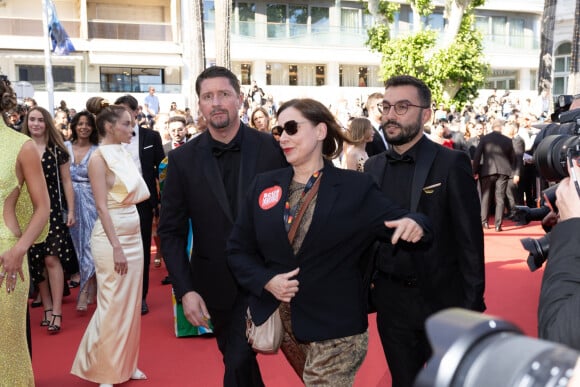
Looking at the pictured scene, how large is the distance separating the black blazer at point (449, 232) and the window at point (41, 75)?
28240 millimetres

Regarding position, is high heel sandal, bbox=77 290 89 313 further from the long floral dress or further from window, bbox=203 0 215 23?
window, bbox=203 0 215 23

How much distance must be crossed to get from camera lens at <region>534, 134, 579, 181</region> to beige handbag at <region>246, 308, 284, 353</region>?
1.26 m

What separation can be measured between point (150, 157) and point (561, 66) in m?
35.7

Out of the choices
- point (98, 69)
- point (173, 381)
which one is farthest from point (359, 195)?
point (98, 69)

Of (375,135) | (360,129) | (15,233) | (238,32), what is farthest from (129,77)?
(15,233)

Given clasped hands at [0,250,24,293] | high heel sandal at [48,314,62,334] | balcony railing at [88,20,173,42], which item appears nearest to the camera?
clasped hands at [0,250,24,293]

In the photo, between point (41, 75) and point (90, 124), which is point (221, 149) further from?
point (41, 75)

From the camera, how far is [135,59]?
32281 millimetres

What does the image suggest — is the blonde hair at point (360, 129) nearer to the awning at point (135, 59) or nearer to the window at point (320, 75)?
the awning at point (135, 59)

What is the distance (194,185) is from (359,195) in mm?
903

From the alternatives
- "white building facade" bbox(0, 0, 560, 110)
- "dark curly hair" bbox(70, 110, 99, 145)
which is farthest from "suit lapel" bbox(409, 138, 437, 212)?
"white building facade" bbox(0, 0, 560, 110)

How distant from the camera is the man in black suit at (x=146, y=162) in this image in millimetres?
6660

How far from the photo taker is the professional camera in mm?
770

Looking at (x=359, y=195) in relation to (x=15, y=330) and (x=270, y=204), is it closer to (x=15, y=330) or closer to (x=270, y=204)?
(x=270, y=204)
